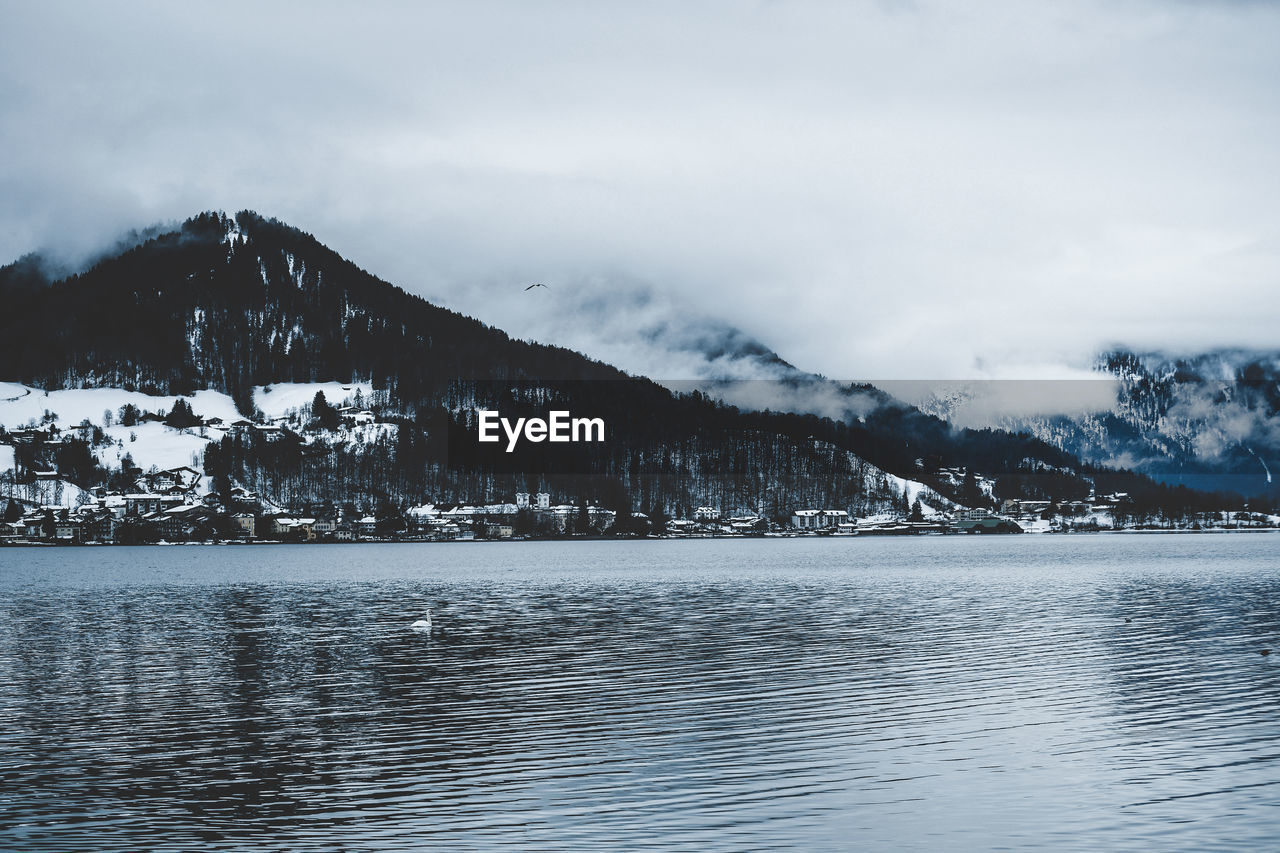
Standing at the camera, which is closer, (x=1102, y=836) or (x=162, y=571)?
(x=1102, y=836)

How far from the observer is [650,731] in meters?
37.2

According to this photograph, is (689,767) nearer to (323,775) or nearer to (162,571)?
(323,775)

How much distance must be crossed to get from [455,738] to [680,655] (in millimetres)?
22326

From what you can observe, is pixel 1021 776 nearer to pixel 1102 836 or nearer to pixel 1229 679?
pixel 1102 836

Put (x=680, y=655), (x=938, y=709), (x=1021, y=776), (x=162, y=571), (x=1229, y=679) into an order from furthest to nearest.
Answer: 1. (x=162, y=571)
2. (x=680, y=655)
3. (x=1229, y=679)
4. (x=938, y=709)
5. (x=1021, y=776)

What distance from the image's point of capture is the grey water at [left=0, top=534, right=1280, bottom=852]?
26625 mm

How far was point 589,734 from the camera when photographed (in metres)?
36.7

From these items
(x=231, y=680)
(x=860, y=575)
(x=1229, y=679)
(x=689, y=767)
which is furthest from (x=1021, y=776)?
(x=860, y=575)

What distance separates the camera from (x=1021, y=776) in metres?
31.2

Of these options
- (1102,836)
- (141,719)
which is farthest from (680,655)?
(1102,836)

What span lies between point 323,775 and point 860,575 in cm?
11748

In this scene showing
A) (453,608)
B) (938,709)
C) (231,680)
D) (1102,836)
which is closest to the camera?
(1102,836)

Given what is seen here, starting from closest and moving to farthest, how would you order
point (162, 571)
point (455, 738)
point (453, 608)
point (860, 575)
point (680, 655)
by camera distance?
point (455, 738), point (680, 655), point (453, 608), point (860, 575), point (162, 571)

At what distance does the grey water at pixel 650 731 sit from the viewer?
2662cm
